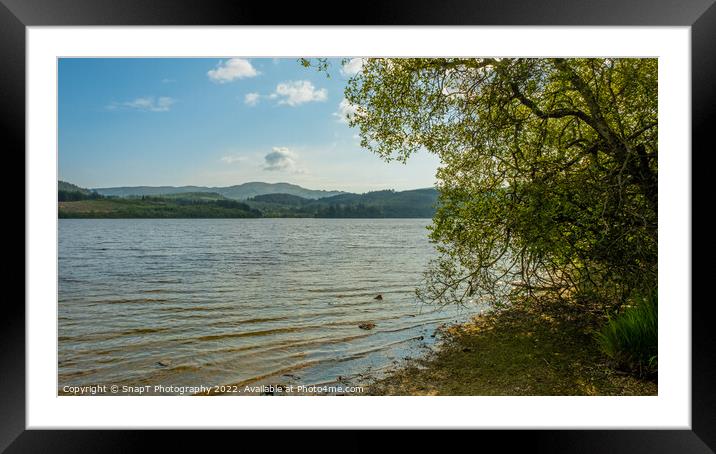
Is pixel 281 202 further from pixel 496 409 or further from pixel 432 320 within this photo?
pixel 496 409

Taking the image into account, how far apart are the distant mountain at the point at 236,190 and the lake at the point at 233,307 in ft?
3.85

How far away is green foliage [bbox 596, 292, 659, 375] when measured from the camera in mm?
2490

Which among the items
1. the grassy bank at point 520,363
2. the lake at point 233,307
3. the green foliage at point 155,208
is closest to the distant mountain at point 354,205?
the green foliage at point 155,208

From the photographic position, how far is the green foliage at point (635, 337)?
98.0 inches

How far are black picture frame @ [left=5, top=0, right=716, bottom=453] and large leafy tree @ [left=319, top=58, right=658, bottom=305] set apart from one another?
84cm

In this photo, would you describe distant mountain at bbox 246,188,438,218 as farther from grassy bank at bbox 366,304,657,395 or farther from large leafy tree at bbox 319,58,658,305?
grassy bank at bbox 366,304,657,395

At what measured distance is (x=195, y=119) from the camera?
6.57 metres

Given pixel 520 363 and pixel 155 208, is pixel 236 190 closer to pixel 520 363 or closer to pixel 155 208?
pixel 155 208
